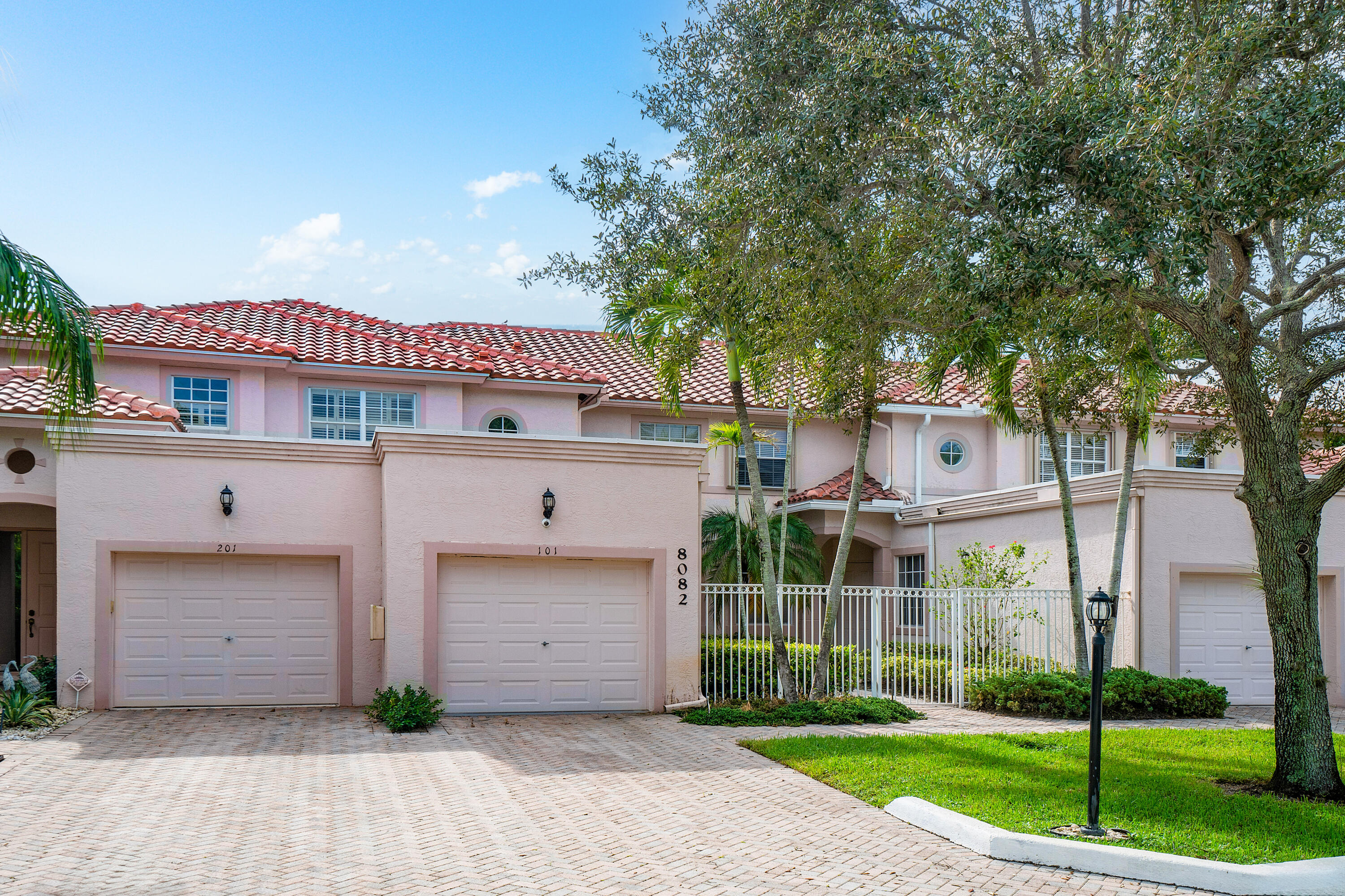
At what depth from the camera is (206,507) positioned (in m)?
14.1

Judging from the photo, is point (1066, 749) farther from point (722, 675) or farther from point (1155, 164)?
point (1155, 164)

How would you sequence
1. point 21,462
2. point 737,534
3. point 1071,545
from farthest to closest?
point 737,534 → point 1071,545 → point 21,462

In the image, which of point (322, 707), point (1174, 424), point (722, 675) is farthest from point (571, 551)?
point (1174, 424)

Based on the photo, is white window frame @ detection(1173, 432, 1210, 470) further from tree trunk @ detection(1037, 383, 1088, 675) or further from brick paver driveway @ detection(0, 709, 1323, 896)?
brick paver driveway @ detection(0, 709, 1323, 896)

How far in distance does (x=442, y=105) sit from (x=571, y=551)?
6809mm

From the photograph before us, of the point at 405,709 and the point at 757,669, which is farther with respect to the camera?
the point at 757,669

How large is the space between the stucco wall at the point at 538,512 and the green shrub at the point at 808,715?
903 millimetres

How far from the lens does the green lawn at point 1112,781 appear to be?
788cm

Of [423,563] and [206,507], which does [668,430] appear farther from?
[206,507]

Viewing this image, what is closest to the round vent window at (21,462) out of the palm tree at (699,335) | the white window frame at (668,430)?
the palm tree at (699,335)

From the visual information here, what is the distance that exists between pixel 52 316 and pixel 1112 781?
10.8 m

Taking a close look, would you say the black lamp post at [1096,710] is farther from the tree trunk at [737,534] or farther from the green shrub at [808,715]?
the tree trunk at [737,534]

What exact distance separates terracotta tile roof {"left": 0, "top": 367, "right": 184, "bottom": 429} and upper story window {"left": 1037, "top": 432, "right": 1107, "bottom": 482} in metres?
18.5

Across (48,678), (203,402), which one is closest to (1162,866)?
(48,678)
